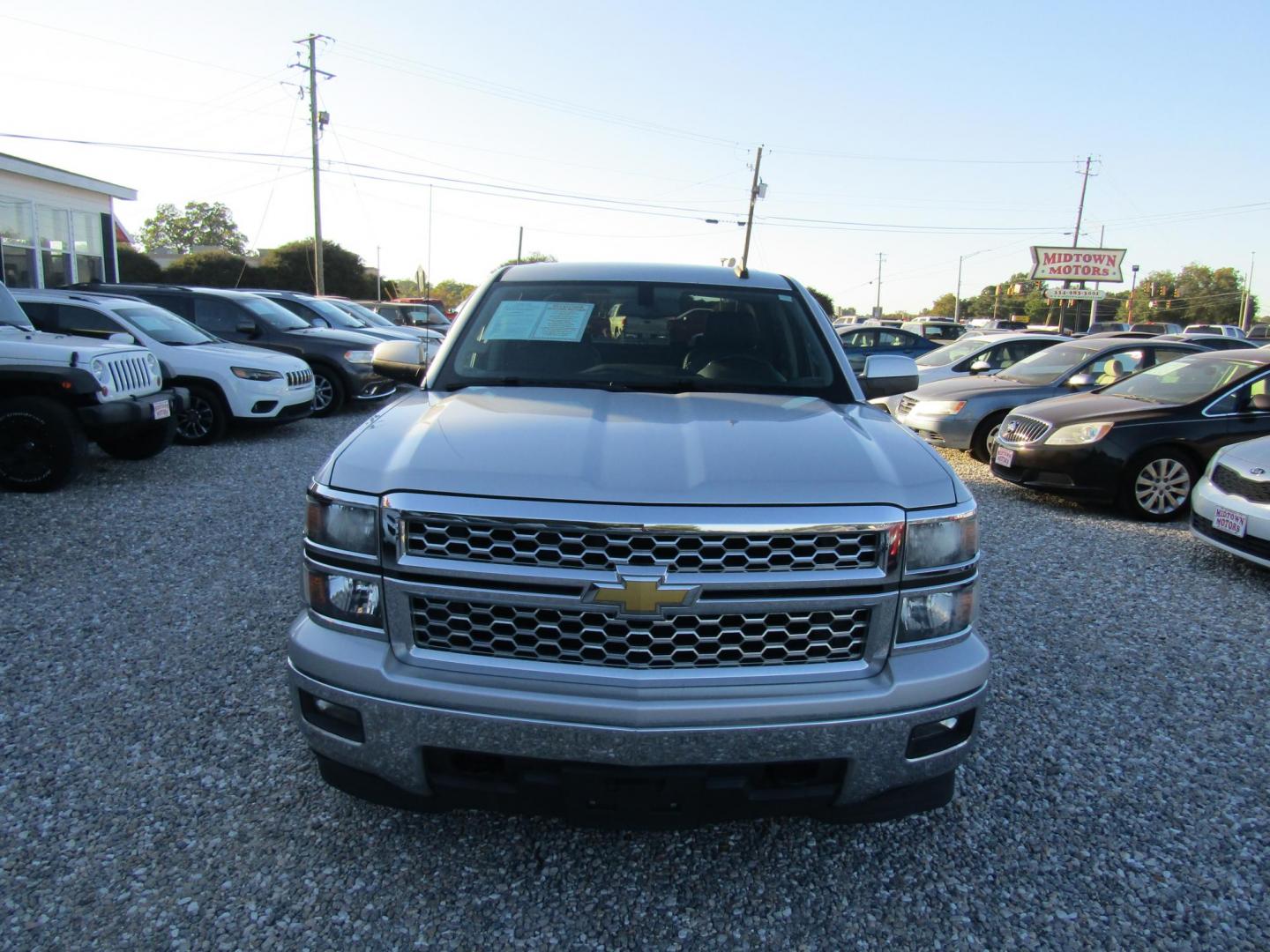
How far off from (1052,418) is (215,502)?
278 inches

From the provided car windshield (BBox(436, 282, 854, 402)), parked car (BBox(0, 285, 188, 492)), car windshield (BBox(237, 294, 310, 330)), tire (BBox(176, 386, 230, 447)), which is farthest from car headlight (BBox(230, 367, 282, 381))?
car windshield (BBox(436, 282, 854, 402))

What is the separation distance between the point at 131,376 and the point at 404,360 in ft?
16.0

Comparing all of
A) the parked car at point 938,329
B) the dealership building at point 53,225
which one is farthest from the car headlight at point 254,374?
the parked car at point 938,329

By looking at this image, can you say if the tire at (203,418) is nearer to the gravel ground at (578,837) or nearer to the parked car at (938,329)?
the gravel ground at (578,837)

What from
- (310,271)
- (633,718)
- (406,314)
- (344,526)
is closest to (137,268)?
(310,271)

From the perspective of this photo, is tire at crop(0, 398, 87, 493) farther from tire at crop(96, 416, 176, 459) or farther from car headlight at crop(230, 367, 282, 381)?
car headlight at crop(230, 367, 282, 381)

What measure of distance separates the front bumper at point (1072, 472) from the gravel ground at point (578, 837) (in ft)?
9.41

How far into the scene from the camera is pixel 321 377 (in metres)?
12.0

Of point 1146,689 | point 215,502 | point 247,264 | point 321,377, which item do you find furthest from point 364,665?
point 247,264

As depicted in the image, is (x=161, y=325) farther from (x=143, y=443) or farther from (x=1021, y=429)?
(x=1021, y=429)

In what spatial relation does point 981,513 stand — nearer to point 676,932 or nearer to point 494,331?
point 494,331

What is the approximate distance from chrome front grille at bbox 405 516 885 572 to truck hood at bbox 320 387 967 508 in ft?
0.27

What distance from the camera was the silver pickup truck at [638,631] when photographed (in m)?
2.05

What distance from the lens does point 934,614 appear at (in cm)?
223
